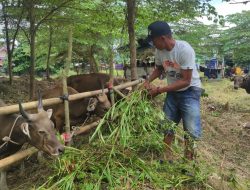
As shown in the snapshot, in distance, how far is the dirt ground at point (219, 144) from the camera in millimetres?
5321

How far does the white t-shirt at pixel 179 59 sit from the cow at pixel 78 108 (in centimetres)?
203

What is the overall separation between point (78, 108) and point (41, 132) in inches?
110

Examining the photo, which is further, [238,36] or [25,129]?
[238,36]

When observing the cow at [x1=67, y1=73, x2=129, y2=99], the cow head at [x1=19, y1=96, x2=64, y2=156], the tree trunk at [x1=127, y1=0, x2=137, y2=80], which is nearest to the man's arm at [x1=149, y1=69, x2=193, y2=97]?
the cow head at [x1=19, y1=96, x2=64, y2=156]

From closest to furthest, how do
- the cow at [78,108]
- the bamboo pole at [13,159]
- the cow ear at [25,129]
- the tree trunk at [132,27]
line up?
the bamboo pole at [13,159] → the cow ear at [25,129] → the cow at [78,108] → the tree trunk at [132,27]

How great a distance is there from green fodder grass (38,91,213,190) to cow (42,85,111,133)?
2161 millimetres

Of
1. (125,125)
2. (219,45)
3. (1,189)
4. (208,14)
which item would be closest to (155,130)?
(125,125)

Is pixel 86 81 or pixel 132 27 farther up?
pixel 132 27

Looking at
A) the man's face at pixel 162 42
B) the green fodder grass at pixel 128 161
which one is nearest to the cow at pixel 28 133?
the green fodder grass at pixel 128 161

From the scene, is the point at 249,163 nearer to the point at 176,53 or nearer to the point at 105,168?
the point at 176,53

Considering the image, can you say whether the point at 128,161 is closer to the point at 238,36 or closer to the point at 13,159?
the point at 13,159

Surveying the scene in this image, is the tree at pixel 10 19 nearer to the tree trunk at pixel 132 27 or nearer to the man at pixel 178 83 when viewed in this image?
the tree trunk at pixel 132 27

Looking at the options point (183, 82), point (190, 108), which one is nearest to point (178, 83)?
point (183, 82)

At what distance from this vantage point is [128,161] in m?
4.67
